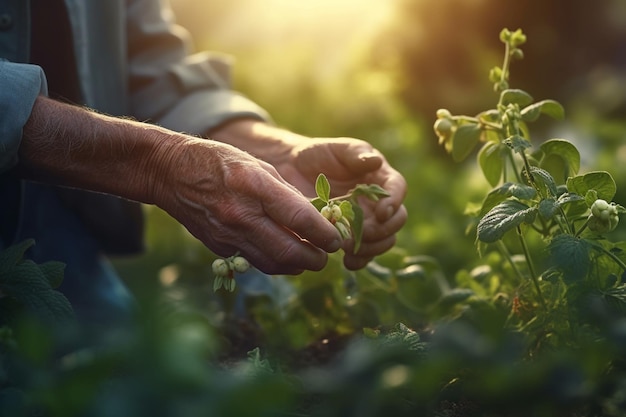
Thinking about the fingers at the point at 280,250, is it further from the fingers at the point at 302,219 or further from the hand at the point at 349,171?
the hand at the point at 349,171

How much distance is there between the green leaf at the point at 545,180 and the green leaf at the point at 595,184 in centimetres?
3

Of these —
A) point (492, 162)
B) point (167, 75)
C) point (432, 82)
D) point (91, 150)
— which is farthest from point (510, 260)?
point (432, 82)

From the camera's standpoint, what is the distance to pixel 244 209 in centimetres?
105

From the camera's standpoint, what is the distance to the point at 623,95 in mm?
3594

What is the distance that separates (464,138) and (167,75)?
3.06 feet

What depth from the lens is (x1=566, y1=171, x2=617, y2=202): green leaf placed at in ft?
3.35

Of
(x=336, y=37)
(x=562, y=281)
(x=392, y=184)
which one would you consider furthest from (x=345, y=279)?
(x=336, y=37)

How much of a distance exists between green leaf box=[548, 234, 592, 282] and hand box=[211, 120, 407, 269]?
1.25 ft

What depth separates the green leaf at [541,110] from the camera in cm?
112

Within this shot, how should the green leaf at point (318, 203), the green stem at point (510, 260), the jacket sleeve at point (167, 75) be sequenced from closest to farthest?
the green leaf at point (318, 203) → the green stem at point (510, 260) → the jacket sleeve at point (167, 75)

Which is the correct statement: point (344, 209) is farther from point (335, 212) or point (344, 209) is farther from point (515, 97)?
point (515, 97)

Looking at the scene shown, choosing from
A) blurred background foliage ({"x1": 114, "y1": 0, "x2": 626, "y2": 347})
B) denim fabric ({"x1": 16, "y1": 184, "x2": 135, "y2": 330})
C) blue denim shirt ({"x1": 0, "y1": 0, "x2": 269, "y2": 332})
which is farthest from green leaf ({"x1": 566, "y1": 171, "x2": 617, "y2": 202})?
blurred background foliage ({"x1": 114, "y1": 0, "x2": 626, "y2": 347})

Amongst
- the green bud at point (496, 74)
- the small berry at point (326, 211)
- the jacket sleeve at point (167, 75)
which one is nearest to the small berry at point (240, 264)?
the small berry at point (326, 211)

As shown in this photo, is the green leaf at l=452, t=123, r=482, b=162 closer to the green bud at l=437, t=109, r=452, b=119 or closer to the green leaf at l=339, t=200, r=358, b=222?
the green bud at l=437, t=109, r=452, b=119
